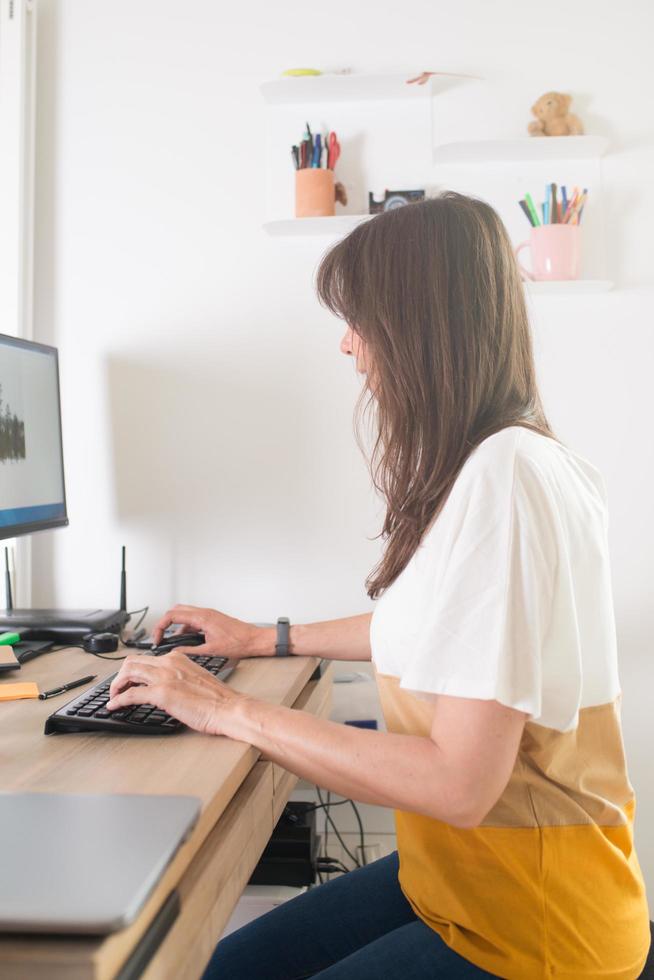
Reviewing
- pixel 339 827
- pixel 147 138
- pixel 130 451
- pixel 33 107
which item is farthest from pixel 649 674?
pixel 33 107

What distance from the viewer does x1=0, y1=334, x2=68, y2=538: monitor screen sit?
57.0 inches

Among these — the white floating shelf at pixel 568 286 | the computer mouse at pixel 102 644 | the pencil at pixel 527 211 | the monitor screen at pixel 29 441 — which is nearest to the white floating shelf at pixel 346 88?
the pencil at pixel 527 211

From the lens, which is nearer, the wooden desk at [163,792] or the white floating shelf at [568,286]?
the wooden desk at [163,792]

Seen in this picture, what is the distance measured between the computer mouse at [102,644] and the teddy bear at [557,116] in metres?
1.30

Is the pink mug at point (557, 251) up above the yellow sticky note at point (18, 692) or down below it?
above

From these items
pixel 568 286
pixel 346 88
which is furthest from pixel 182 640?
pixel 346 88

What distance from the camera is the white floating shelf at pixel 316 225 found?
1.70m

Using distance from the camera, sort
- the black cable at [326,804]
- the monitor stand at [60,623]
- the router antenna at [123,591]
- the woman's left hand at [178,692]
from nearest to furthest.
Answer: the woman's left hand at [178,692]
the monitor stand at [60,623]
the black cable at [326,804]
the router antenna at [123,591]

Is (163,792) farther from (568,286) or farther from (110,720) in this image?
(568,286)

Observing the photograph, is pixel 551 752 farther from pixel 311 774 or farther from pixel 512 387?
pixel 512 387

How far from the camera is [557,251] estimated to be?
5.43 ft

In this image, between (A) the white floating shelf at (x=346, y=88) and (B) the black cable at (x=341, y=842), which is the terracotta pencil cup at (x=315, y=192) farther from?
(B) the black cable at (x=341, y=842)

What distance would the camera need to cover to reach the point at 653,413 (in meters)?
1.73

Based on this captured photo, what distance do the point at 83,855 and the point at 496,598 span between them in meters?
0.41
